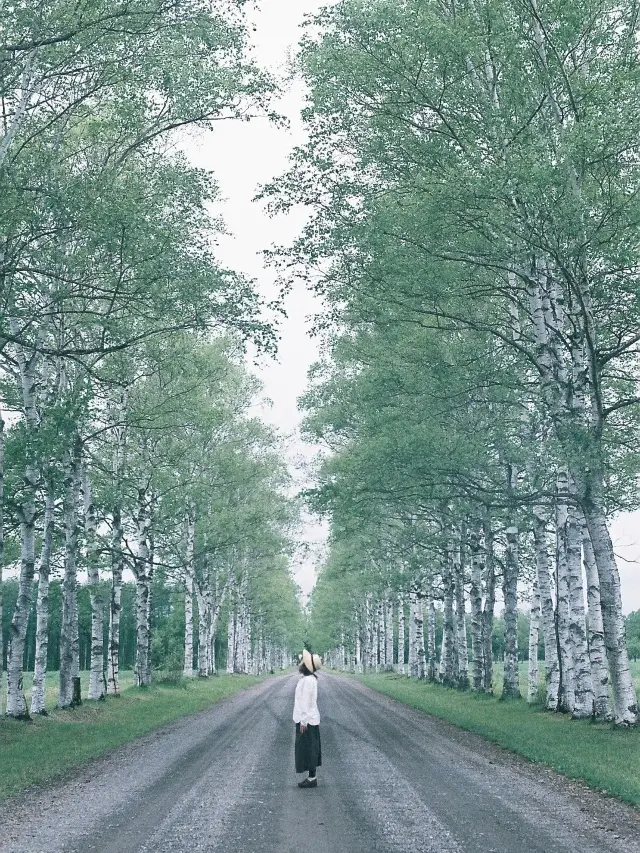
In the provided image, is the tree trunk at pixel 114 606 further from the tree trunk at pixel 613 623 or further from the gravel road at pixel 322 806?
the tree trunk at pixel 613 623

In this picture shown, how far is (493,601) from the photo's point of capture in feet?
106

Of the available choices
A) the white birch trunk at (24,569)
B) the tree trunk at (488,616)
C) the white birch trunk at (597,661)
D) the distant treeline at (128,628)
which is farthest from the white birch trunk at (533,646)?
the distant treeline at (128,628)

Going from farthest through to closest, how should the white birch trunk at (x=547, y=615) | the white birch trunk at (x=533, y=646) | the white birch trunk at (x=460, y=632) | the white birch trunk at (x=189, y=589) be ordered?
the white birch trunk at (x=189, y=589)
the white birch trunk at (x=460, y=632)
the white birch trunk at (x=533, y=646)
the white birch trunk at (x=547, y=615)

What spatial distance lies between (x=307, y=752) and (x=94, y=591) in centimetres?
1401

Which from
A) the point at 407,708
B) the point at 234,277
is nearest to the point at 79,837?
the point at 234,277

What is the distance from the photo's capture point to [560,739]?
1481 centimetres

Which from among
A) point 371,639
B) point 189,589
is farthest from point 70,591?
point 371,639

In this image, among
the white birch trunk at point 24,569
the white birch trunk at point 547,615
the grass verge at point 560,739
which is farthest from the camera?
the white birch trunk at point 547,615

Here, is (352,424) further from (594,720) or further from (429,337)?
(594,720)

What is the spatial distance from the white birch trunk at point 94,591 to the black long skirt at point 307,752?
12152 millimetres

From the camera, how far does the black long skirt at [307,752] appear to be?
34.0 feet

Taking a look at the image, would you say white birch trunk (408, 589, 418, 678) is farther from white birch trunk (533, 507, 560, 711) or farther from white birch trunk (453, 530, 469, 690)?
white birch trunk (533, 507, 560, 711)

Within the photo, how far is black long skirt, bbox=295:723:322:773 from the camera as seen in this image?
10.4m

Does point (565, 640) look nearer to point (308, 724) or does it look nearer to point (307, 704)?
point (307, 704)
